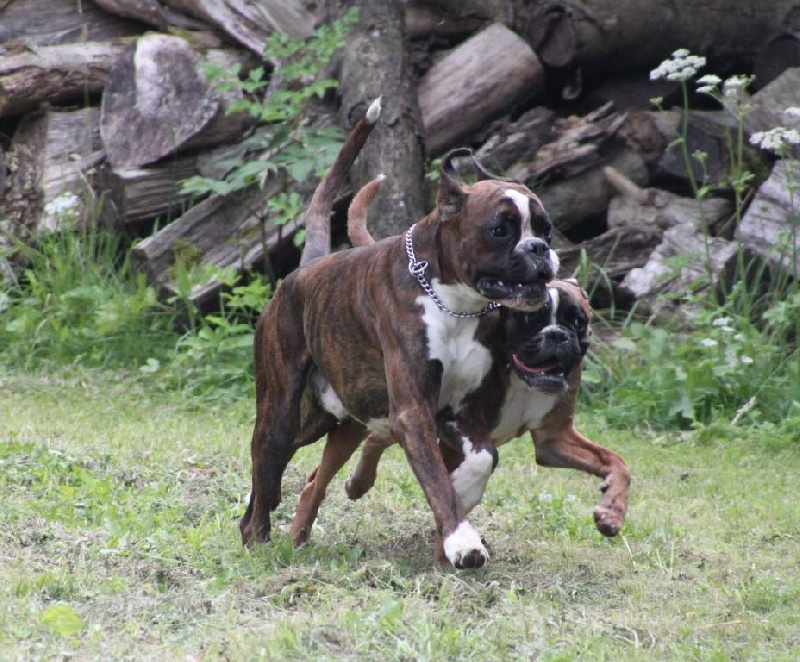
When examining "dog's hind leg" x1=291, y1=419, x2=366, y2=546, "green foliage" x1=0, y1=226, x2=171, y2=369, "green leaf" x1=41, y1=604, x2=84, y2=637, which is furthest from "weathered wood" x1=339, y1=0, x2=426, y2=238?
"green leaf" x1=41, y1=604, x2=84, y2=637

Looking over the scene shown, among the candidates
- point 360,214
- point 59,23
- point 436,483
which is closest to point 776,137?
point 360,214

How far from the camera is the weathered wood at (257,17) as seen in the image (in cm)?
1037

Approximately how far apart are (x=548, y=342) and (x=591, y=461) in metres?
0.58

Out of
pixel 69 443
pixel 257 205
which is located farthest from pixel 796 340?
pixel 69 443

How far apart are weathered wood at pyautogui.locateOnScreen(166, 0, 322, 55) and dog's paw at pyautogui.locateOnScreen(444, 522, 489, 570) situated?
247 inches

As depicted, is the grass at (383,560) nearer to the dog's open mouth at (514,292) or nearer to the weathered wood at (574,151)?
the dog's open mouth at (514,292)

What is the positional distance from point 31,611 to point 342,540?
5.85 ft

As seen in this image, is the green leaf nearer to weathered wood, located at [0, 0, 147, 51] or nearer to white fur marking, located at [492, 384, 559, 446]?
white fur marking, located at [492, 384, 559, 446]

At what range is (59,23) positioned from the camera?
35.9ft

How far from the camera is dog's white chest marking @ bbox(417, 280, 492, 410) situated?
509 centimetres

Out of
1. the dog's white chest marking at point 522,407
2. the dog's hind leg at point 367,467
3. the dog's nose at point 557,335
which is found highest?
the dog's nose at point 557,335

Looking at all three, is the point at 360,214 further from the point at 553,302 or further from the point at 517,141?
the point at 517,141

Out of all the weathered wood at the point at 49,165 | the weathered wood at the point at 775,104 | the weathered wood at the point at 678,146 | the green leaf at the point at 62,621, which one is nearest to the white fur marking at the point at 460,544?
the green leaf at the point at 62,621

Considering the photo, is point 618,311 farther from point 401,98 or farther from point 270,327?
point 270,327
